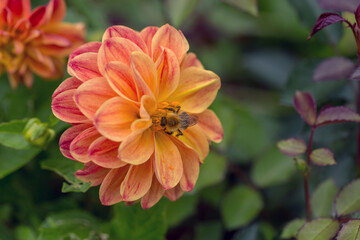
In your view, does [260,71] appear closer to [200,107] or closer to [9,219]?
[200,107]

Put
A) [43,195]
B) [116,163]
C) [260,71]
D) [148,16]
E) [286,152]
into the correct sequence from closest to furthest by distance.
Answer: [116,163]
[286,152]
[43,195]
[260,71]
[148,16]

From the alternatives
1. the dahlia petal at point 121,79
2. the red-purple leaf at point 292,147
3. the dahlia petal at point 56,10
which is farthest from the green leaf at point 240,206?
the dahlia petal at point 56,10

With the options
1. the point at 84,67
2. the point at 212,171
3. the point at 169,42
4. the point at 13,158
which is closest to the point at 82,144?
the point at 84,67

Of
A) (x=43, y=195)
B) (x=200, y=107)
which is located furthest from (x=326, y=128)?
(x=43, y=195)

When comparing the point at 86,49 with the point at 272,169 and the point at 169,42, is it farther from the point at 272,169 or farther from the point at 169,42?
the point at 272,169

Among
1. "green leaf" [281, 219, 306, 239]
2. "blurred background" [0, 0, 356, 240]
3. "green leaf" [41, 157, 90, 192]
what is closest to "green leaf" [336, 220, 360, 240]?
"green leaf" [281, 219, 306, 239]

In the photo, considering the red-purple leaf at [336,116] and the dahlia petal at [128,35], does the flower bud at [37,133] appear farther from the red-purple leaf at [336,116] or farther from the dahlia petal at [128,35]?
the red-purple leaf at [336,116]
